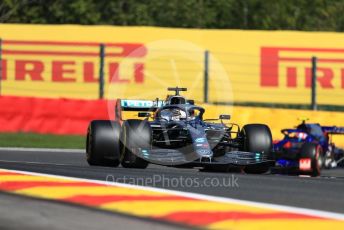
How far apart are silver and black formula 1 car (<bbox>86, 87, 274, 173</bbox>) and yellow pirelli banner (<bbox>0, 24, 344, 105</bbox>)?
9.67m

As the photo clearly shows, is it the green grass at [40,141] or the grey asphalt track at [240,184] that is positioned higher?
the grey asphalt track at [240,184]

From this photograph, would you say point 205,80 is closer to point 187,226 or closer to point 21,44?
point 21,44

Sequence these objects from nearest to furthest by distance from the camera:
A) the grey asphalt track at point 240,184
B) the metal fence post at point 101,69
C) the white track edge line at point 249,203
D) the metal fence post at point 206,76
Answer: the white track edge line at point 249,203 → the grey asphalt track at point 240,184 → the metal fence post at point 101,69 → the metal fence post at point 206,76

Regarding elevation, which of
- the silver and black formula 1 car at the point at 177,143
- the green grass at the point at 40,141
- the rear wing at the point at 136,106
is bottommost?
the green grass at the point at 40,141

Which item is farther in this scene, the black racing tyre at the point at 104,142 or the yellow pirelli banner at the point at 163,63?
the yellow pirelli banner at the point at 163,63

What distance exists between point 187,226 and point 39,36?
16675 millimetres

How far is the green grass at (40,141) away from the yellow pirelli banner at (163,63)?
2959 millimetres

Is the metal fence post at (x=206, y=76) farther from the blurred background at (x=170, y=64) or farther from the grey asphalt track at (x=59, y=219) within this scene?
the grey asphalt track at (x=59, y=219)

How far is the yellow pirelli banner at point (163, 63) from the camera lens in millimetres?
22219

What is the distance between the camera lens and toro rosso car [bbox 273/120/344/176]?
11.8m

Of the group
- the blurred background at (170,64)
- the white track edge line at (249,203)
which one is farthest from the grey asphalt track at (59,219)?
the blurred background at (170,64)

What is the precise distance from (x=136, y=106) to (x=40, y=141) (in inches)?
236

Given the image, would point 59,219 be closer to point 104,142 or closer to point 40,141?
point 104,142

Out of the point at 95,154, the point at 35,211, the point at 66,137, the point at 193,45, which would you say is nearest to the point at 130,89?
the point at 193,45
